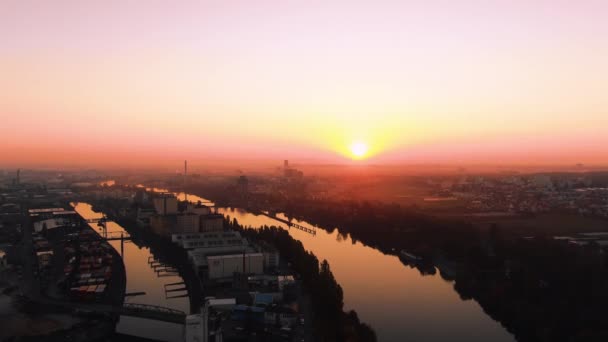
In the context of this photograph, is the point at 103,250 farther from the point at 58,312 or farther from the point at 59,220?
the point at 59,220

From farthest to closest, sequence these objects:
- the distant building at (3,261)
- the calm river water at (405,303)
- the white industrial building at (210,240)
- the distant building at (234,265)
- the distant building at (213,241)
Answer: the white industrial building at (210,240) < the distant building at (213,241) < the distant building at (3,261) < the distant building at (234,265) < the calm river water at (405,303)

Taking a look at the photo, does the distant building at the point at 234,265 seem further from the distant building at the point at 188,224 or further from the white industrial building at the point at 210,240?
the distant building at the point at 188,224

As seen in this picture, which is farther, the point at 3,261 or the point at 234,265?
the point at 3,261

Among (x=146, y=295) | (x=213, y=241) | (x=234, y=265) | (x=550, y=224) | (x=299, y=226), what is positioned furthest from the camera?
(x=299, y=226)

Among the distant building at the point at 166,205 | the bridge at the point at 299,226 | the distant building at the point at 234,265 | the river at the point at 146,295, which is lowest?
the river at the point at 146,295

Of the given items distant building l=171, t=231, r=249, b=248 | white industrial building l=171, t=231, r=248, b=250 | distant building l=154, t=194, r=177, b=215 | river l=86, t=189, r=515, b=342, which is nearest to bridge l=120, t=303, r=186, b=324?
river l=86, t=189, r=515, b=342

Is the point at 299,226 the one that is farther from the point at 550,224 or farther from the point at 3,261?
the point at 3,261

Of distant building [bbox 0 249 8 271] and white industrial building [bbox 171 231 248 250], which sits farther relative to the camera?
white industrial building [bbox 171 231 248 250]

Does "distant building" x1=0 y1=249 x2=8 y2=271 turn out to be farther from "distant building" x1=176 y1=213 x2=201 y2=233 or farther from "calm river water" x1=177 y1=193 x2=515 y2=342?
"calm river water" x1=177 y1=193 x2=515 y2=342

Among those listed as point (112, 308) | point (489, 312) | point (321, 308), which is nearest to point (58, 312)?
point (112, 308)

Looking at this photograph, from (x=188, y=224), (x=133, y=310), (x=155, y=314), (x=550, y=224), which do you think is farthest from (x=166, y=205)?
(x=550, y=224)

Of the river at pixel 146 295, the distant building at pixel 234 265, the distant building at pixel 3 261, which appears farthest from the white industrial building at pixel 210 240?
the distant building at pixel 3 261

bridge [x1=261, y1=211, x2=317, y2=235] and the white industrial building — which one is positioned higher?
the white industrial building
